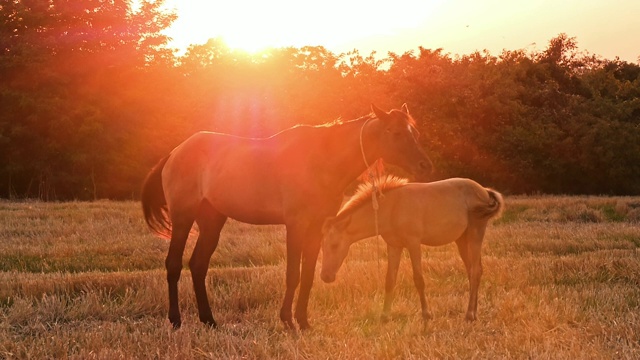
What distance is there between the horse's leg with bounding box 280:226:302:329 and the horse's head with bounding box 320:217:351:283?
49 centimetres

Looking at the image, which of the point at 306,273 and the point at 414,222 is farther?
the point at 414,222

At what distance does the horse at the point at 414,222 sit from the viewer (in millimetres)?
7301

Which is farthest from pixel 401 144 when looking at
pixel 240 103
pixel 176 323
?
pixel 240 103

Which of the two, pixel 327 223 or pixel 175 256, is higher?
pixel 327 223

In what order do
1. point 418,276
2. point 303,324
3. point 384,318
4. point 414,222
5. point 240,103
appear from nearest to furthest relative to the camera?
point 303,324 < point 384,318 < point 418,276 < point 414,222 < point 240,103

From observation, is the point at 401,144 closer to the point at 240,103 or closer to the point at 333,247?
the point at 333,247

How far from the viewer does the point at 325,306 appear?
801 centimetres

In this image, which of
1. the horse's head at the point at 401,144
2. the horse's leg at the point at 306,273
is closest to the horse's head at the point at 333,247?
the horse's leg at the point at 306,273

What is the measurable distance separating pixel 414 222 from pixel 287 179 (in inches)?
63.9

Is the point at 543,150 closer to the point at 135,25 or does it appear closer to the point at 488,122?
the point at 488,122

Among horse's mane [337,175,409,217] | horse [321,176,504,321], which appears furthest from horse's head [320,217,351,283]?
horse's mane [337,175,409,217]

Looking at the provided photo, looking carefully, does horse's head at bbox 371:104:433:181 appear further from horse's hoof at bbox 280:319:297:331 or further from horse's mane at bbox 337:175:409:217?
horse's hoof at bbox 280:319:297:331

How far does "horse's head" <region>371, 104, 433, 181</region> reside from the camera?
21.4ft

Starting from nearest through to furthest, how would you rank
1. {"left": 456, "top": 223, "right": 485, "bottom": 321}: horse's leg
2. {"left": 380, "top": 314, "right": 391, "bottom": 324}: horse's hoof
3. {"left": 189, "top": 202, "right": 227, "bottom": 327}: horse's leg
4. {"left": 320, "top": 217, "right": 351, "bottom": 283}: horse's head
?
{"left": 380, "top": 314, "right": 391, "bottom": 324}: horse's hoof → {"left": 320, "top": 217, "right": 351, "bottom": 283}: horse's head → {"left": 189, "top": 202, "right": 227, "bottom": 327}: horse's leg → {"left": 456, "top": 223, "right": 485, "bottom": 321}: horse's leg
